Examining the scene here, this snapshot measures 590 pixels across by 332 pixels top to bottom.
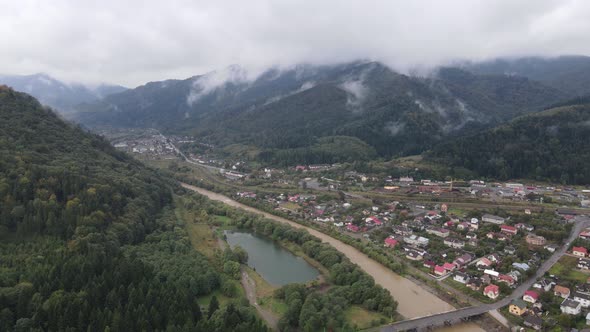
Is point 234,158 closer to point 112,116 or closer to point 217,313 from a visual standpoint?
point 217,313

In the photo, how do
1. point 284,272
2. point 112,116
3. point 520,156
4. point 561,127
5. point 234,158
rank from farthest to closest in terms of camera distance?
point 112,116
point 234,158
point 561,127
point 520,156
point 284,272

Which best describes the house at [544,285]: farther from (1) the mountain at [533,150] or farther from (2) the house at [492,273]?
(1) the mountain at [533,150]

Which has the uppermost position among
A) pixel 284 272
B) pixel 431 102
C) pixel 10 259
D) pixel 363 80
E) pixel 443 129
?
pixel 363 80

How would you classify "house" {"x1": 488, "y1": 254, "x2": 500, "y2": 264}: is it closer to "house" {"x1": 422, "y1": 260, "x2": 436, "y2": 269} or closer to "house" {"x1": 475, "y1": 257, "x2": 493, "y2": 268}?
"house" {"x1": 475, "y1": 257, "x2": 493, "y2": 268}

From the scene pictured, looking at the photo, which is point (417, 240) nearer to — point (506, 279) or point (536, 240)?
point (506, 279)

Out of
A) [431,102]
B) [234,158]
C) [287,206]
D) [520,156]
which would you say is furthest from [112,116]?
[520,156]

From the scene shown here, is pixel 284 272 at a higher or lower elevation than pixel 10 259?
lower

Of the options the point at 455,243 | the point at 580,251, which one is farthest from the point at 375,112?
the point at 580,251
